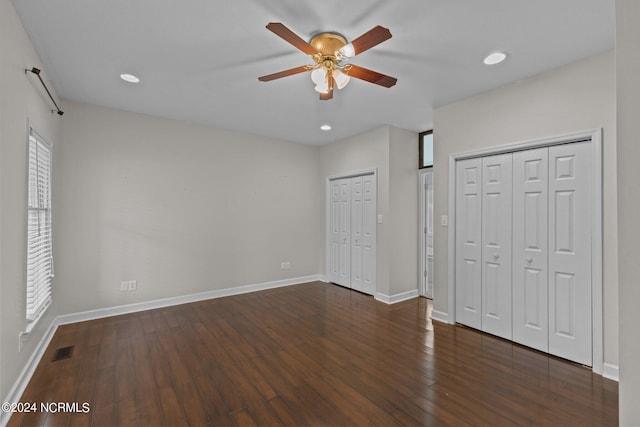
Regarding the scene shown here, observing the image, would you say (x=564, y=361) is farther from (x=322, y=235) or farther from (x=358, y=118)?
(x=322, y=235)

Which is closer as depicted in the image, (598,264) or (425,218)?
(598,264)

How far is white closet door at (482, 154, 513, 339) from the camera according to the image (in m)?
3.08

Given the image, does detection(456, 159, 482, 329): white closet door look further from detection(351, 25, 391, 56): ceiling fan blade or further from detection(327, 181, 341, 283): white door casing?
detection(327, 181, 341, 283): white door casing

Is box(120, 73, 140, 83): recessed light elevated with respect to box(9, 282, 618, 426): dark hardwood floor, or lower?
elevated

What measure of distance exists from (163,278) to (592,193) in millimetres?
5024

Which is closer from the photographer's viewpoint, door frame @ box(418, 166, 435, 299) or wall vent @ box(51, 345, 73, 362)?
wall vent @ box(51, 345, 73, 362)

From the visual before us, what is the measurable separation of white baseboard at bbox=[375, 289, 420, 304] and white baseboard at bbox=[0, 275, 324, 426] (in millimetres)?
1533

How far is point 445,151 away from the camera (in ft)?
11.8

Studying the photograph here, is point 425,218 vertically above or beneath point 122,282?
above

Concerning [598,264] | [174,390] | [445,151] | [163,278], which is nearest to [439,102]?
[445,151]

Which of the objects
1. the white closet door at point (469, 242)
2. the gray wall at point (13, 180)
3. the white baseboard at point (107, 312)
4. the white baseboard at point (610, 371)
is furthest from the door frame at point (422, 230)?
the gray wall at point (13, 180)

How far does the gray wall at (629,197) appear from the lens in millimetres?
871

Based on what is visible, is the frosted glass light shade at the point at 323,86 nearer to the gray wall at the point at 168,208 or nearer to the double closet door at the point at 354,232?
the double closet door at the point at 354,232

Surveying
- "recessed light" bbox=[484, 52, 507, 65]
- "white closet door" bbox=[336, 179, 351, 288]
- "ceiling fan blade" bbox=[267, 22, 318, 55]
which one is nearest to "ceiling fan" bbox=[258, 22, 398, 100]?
"ceiling fan blade" bbox=[267, 22, 318, 55]
